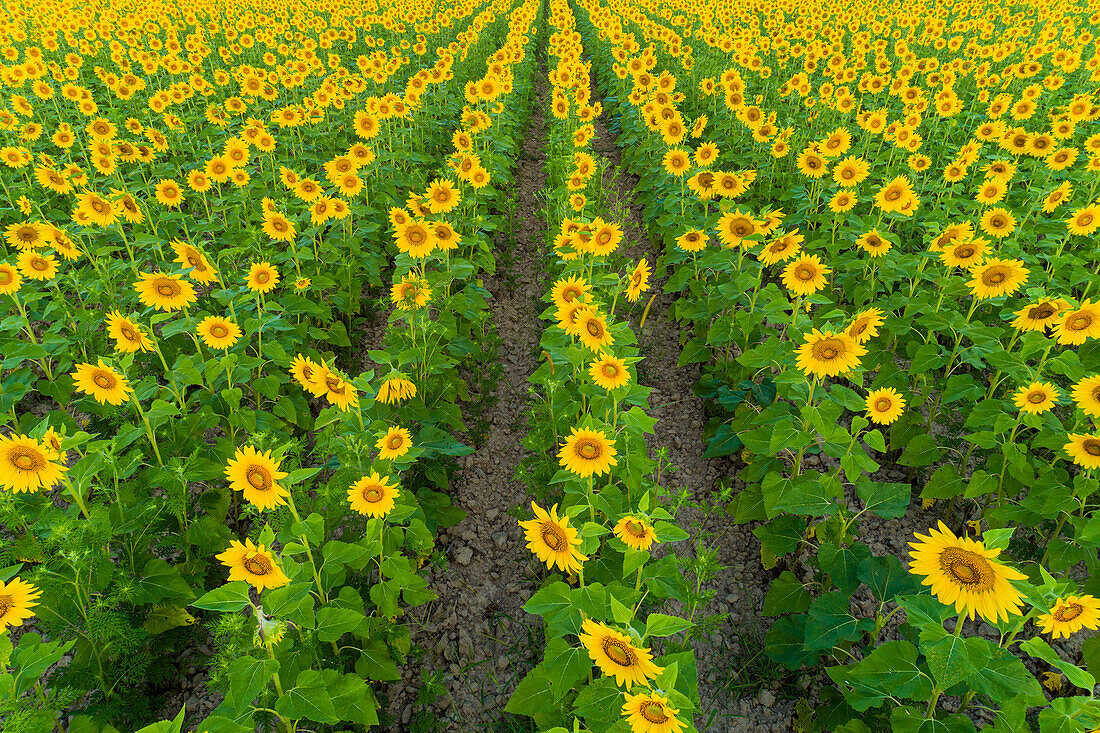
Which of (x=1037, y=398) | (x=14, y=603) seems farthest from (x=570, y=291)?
(x=14, y=603)

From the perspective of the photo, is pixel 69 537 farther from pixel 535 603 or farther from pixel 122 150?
pixel 122 150

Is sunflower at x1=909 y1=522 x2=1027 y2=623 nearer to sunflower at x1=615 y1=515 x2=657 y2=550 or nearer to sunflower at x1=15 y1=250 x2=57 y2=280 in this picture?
sunflower at x1=615 y1=515 x2=657 y2=550

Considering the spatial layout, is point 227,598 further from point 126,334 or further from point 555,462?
point 555,462

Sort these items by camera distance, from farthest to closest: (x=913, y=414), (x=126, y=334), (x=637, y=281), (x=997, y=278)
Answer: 1. (x=637, y=281)
2. (x=913, y=414)
3. (x=997, y=278)
4. (x=126, y=334)

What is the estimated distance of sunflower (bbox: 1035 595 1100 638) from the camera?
2.22 metres

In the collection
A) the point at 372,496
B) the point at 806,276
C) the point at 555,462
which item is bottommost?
the point at 555,462

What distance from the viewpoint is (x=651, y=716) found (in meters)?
1.96

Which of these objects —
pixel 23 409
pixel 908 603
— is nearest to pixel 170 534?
pixel 23 409

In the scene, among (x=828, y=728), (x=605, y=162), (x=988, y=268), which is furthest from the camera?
(x=605, y=162)

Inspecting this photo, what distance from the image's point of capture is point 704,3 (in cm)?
1983

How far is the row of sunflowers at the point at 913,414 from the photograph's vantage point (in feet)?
7.41

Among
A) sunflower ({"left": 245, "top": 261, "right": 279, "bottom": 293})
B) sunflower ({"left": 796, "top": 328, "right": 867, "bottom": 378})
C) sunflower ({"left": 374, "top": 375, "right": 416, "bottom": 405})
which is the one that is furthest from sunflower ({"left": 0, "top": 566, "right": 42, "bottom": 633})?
sunflower ({"left": 796, "top": 328, "right": 867, "bottom": 378})

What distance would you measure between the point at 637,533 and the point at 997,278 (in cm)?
350

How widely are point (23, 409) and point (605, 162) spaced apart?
696 cm
